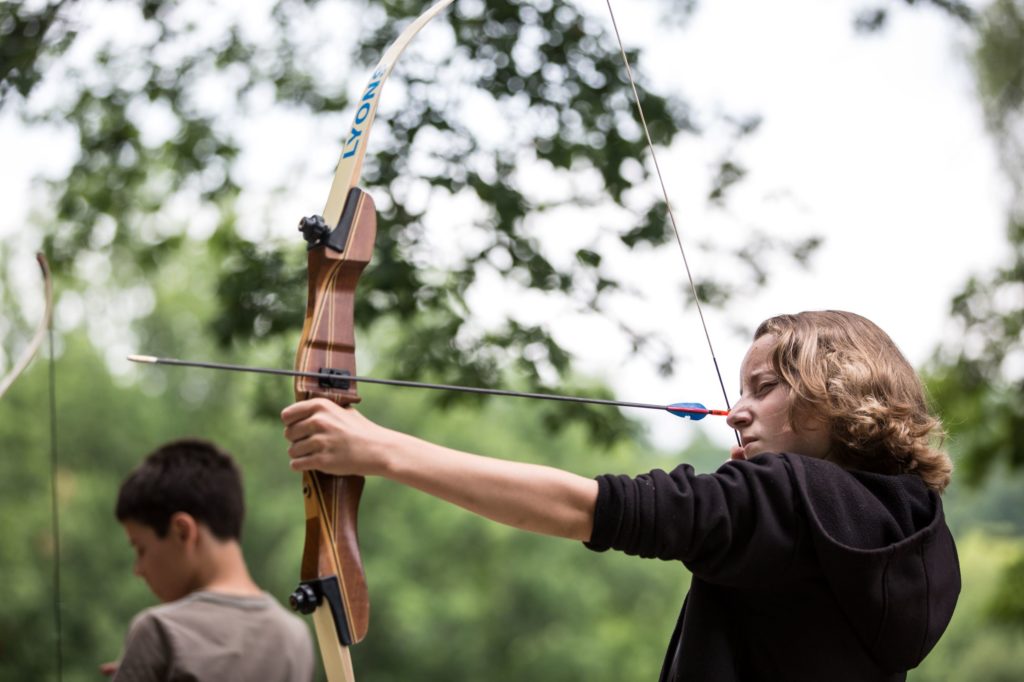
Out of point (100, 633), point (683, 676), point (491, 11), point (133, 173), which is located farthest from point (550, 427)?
point (100, 633)

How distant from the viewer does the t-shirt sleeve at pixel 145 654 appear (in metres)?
1.90

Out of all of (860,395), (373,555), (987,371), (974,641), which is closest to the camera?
(860,395)

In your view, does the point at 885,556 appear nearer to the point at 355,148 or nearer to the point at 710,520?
the point at 710,520

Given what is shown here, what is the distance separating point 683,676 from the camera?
1.26 meters

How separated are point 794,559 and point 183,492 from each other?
132 cm

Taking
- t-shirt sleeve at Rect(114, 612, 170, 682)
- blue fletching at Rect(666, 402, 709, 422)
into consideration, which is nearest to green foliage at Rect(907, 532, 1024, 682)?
t-shirt sleeve at Rect(114, 612, 170, 682)

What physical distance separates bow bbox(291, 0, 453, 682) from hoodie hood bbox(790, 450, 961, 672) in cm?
53

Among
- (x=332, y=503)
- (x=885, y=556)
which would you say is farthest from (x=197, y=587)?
(x=885, y=556)

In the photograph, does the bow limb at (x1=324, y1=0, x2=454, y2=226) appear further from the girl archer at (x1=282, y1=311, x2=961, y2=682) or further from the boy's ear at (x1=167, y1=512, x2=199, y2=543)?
the boy's ear at (x1=167, y1=512, x2=199, y2=543)

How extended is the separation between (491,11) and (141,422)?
585 inches

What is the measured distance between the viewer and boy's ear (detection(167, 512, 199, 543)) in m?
2.12

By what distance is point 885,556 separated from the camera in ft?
3.88

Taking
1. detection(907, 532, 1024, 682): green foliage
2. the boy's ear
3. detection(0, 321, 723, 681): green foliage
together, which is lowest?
detection(0, 321, 723, 681): green foliage

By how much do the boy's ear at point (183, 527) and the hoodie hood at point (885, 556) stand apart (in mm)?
1283
